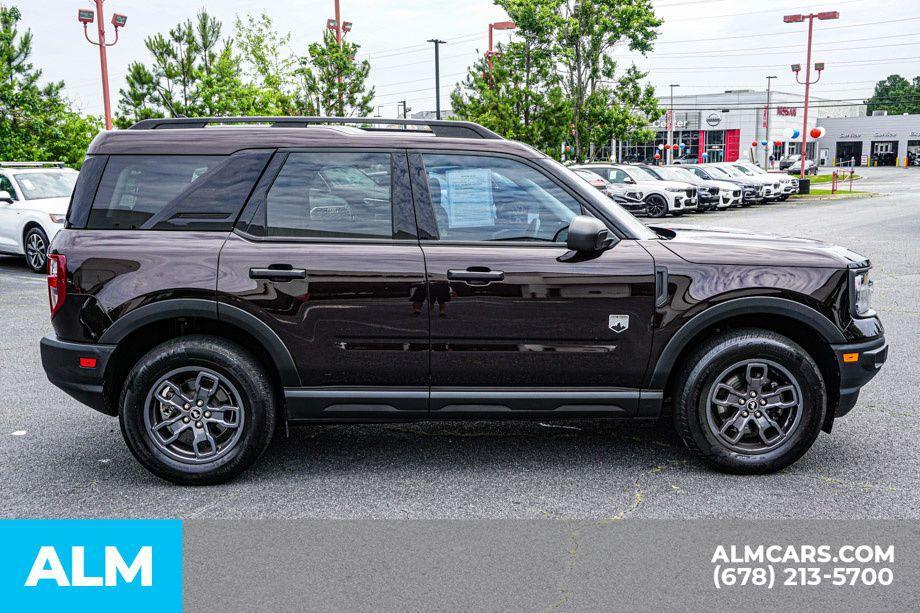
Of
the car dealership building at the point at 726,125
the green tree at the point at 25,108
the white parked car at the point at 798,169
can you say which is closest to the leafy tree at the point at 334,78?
the green tree at the point at 25,108

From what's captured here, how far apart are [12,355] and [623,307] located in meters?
5.87

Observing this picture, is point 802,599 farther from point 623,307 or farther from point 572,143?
point 572,143

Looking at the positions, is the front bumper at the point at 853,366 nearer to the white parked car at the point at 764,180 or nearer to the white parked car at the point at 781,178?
the white parked car at the point at 764,180

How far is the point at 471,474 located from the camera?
4.64 metres

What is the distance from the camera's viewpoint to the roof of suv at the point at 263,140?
15.0 ft

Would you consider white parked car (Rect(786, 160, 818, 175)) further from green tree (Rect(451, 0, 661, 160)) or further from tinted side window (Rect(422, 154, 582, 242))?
tinted side window (Rect(422, 154, 582, 242))

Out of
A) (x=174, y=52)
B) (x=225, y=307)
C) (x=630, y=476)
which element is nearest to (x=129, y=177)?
(x=225, y=307)

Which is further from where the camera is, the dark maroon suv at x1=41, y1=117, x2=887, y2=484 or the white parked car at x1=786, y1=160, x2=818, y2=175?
the white parked car at x1=786, y1=160, x2=818, y2=175

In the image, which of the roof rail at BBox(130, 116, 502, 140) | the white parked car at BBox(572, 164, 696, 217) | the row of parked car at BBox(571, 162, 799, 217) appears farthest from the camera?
the white parked car at BBox(572, 164, 696, 217)

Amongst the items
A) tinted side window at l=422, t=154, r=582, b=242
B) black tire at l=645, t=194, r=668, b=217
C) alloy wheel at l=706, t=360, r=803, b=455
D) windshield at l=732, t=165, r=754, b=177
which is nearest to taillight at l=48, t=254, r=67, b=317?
tinted side window at l=422, t=154, r=582, b=242

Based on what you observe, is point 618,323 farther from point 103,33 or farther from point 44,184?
point 103,33

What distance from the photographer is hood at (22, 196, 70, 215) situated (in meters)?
13.4

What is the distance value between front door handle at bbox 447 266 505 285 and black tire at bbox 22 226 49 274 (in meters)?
11.1

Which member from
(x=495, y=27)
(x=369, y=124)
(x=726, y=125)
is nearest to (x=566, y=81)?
(x=495, y=27)
